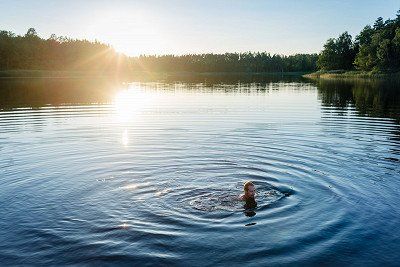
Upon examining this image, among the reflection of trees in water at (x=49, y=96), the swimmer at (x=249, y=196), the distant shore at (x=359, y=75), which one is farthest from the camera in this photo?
the distant shore at (x=359, y=75)

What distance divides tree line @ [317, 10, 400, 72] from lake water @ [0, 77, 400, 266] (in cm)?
12230

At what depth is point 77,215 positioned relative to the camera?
13.4 metres

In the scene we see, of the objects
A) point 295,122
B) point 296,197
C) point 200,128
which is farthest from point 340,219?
point 295,122

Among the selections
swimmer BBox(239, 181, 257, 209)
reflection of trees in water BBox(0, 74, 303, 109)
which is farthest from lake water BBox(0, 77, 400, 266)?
reflection of trees in water BBox(0, 74, 303, 109)

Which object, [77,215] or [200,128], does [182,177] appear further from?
[200,128]

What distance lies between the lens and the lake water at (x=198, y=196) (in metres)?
11.0

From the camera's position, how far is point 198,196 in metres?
15.2

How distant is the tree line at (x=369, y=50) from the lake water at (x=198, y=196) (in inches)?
4815

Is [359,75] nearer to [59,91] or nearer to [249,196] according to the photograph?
[59,91]

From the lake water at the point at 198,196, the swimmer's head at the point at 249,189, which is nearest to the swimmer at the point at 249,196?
the swimmer's head at the point at 249,189

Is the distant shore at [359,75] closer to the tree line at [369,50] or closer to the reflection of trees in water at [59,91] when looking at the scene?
the tree line at [369,50]

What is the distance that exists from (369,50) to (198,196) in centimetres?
14997

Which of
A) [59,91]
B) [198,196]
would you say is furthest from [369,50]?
[198,196]

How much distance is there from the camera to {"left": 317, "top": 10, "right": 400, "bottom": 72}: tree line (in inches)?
5492
